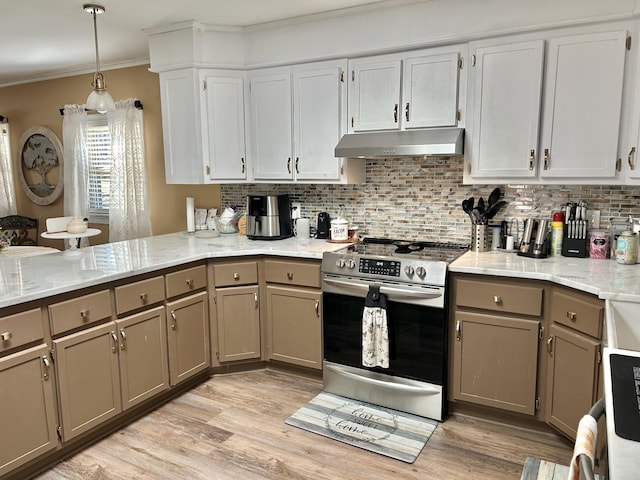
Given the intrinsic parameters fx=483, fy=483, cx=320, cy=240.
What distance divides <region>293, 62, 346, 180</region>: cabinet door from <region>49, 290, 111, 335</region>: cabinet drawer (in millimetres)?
1627

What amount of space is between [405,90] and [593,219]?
138 centimetres

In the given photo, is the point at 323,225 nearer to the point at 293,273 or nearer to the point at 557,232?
the point at 293,273

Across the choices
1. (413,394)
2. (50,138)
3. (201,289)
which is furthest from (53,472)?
(50,138)

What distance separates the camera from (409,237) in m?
3.45

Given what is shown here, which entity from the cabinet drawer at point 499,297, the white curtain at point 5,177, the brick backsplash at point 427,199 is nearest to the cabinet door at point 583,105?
the brick backsplash at point 427,199

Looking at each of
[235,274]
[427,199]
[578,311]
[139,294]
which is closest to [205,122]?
[235,274]

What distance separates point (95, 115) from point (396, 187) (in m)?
3.22

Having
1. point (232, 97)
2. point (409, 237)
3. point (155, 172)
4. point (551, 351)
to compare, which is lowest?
point (551, 351)

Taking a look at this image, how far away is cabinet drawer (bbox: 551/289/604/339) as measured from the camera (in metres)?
2.21

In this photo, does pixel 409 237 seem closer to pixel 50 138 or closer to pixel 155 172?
pixel 155 172

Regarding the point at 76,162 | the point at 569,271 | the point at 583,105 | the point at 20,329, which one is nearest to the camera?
the point at 20,329

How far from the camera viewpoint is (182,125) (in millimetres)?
3678

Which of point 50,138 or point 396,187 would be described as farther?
point 50,138

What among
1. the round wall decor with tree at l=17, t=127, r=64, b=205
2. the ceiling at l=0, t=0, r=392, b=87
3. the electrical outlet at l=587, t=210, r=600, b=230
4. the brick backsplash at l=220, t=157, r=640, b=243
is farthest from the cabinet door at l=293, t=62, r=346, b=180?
the round wall decor with tree at l=17, t=127, r=64, b=205
